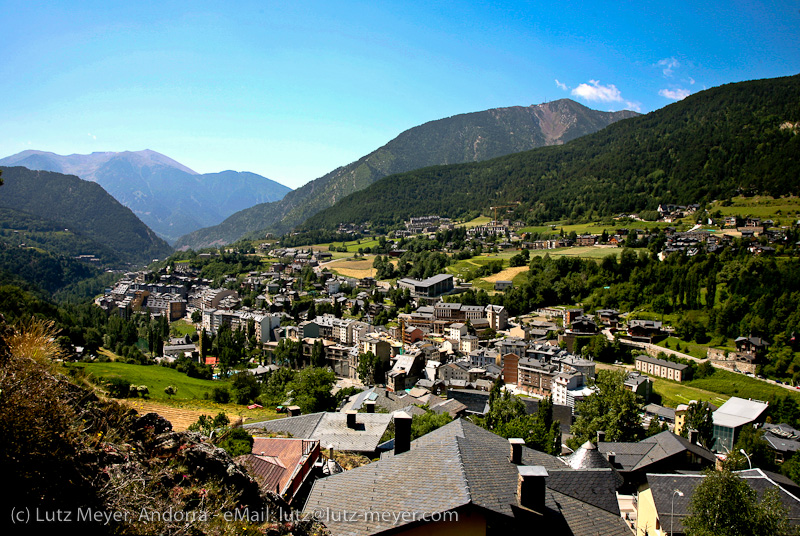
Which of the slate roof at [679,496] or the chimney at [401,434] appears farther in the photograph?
the slate roof at [679,496]

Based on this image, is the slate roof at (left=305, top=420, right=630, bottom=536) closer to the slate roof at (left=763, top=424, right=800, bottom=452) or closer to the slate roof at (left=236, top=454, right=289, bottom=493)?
the slate roof at (left=236, top=454, right=289, bottom=493)

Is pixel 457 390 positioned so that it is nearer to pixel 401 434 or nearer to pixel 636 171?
pixel 401 434

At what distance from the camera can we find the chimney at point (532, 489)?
19.5 feet

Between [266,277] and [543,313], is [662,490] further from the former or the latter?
[266,277]

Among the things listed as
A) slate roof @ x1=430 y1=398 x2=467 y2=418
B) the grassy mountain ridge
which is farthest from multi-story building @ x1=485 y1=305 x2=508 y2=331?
the grassy mountain ridge

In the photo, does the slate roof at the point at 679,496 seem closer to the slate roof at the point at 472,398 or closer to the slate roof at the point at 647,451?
the slate roof at the point at 647,451

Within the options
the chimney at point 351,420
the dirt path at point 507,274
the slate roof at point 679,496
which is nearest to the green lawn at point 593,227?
the dirt path at point 507,274

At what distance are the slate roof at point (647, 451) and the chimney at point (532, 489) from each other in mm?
14940

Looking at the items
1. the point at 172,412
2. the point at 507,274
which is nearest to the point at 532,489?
the point at 172,412

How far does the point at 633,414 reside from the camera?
91.2 ft

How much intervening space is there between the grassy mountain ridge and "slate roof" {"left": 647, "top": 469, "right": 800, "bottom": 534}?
9034cm

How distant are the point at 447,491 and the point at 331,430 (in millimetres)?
8623

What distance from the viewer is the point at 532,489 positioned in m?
6.00

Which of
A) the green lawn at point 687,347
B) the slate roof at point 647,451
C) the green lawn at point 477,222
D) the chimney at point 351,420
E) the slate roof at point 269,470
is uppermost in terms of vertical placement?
the green lawn at point 477,222
